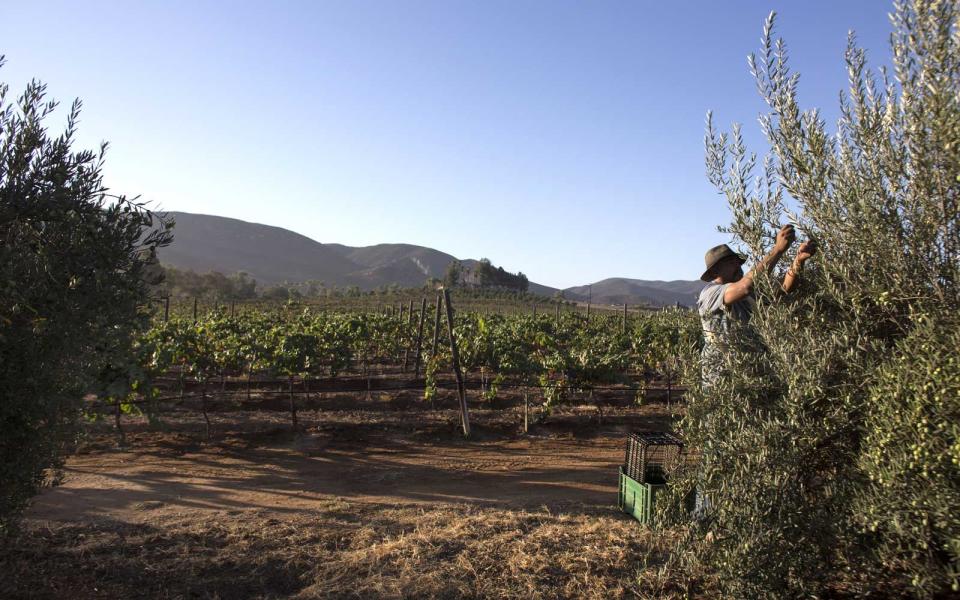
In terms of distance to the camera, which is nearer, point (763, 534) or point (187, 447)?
point (763, 534)

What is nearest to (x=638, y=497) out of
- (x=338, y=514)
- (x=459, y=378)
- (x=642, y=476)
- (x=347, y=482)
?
(x=642, y=476)

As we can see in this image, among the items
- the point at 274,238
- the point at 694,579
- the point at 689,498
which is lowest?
the point at 694,579

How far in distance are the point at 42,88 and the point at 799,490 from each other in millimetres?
5314

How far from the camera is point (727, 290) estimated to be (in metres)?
3.96

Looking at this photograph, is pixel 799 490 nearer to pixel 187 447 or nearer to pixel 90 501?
pixel 90 501

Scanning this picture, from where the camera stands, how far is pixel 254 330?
16.2m

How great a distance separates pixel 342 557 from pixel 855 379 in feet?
13.6

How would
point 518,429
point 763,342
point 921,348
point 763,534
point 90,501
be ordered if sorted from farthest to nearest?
point 518,429, point 90,501, point 763,342, point 763,534, point 921,348

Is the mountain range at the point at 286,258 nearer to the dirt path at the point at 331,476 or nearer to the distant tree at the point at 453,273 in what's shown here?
the distant tree at the point at 453,273

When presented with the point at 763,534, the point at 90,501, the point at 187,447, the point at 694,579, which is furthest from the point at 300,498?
the point at 763,534

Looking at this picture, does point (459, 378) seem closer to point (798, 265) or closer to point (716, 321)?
point (716, 321)

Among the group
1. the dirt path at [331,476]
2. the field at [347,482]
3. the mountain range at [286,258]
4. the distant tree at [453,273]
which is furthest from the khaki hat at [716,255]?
the mountain range at [286,258]

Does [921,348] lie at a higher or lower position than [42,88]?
lower

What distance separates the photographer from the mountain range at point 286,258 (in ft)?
374
